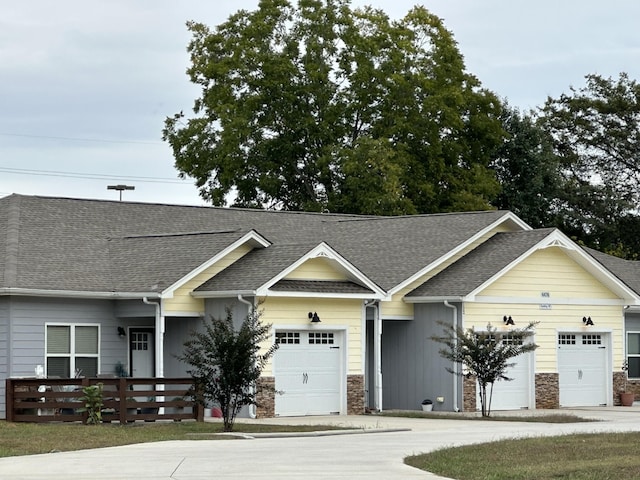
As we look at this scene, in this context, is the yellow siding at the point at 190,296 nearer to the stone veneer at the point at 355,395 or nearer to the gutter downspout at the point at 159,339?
the gutter downspout at the point at 159,339

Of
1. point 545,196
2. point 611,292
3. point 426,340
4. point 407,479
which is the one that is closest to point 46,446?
point 407,479

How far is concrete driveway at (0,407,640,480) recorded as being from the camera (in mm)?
18672

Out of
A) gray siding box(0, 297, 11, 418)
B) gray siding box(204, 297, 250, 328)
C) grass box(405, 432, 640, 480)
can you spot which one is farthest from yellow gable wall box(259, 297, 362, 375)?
grass box(405, 432, 640, 480)

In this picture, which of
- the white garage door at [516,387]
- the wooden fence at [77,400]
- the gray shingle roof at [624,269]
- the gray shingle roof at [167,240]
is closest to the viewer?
the wooden fence at [77,400]

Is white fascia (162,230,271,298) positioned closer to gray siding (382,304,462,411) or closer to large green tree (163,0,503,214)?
gray siding (382,304,462,411)

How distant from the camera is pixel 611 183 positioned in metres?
67.8

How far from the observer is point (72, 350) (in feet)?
106

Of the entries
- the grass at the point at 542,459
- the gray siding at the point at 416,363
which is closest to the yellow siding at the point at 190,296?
the gray siding at the point at 416,363

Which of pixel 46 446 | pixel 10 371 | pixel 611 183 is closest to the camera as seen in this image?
pixel 46 446

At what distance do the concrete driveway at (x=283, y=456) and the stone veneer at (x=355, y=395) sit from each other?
494 cm

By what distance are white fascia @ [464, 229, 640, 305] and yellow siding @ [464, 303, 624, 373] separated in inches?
20.9

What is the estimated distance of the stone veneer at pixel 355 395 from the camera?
113ft

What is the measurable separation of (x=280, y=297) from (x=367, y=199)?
2047 cm

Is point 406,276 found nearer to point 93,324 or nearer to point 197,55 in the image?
point 93,324
